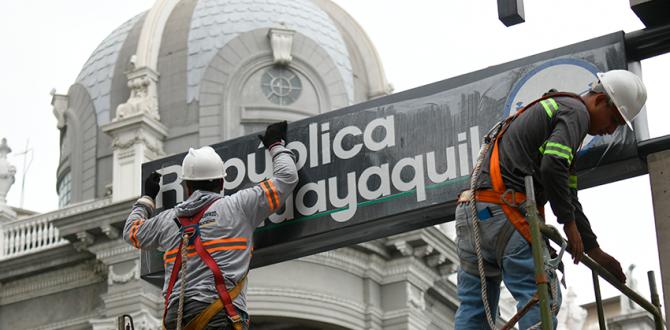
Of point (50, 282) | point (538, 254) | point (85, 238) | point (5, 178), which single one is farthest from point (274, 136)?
point (5, 178)

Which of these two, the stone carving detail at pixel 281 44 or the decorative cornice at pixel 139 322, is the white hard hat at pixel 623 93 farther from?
the stone carving detail at pixel 281 44

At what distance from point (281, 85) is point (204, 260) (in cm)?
2500

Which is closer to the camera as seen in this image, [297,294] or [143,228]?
[143,228]

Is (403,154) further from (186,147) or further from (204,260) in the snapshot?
(186,147)

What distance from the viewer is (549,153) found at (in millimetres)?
8625

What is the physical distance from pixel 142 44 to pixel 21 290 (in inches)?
252

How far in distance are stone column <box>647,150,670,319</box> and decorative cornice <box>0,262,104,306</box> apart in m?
23.0

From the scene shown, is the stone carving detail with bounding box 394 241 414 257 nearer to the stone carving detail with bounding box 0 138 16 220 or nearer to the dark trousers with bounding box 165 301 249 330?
the stone carving detail with bounding box 0 138 16 220

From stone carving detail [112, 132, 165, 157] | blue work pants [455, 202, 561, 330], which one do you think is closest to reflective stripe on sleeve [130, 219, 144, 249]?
blue work pants [455, 202, 561, 330]

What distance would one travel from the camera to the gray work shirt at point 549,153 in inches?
339

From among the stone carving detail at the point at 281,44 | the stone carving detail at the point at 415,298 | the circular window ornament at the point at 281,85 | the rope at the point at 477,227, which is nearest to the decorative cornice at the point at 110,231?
the circular window ornament at the point at 281,85

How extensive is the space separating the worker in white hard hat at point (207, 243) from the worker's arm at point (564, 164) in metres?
2.24

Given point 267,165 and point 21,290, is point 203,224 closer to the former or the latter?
point 267,165

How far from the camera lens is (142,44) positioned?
35.2m
